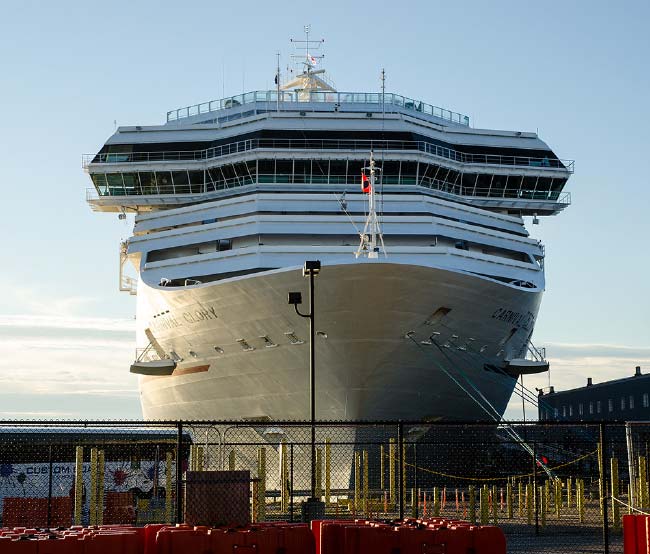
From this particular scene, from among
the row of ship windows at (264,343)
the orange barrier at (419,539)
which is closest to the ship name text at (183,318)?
the row of ship windows at (264,343)

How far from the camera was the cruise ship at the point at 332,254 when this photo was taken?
30000mm

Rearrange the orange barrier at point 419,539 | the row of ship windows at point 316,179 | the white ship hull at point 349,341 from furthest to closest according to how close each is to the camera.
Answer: the row of ship windows at point 316,179 → the white ship hull at point 349,341 → the orange barrier at point 419,539

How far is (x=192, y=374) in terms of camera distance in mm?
33594

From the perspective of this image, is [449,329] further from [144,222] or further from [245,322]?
[144,222]

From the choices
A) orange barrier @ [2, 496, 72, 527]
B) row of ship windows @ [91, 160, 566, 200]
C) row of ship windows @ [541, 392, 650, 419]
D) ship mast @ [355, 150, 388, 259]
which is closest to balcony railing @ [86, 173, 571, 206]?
row of ship windows @ [91, 160, 566, 200]

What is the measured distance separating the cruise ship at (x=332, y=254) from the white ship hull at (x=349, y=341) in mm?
48

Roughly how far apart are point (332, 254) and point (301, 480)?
270 inches

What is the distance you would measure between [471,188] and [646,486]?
762 inches

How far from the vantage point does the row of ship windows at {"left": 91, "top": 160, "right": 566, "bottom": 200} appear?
40031mm

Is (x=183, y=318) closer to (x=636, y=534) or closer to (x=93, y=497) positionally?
(x=93, y=497)

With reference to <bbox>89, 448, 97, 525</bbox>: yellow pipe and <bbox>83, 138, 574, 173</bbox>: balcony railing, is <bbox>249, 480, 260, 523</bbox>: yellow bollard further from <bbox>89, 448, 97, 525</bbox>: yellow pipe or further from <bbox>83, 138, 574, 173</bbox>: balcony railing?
<bbox>83, 138, 574, 173</bbox>: balcony railing

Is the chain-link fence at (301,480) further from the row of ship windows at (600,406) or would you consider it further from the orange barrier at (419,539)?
the row of ship windows at (600,406)

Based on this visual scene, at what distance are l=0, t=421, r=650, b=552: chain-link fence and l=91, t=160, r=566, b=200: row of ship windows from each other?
353 inches

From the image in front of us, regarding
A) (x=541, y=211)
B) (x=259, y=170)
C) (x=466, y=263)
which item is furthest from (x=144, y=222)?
(x=541, y=211)
